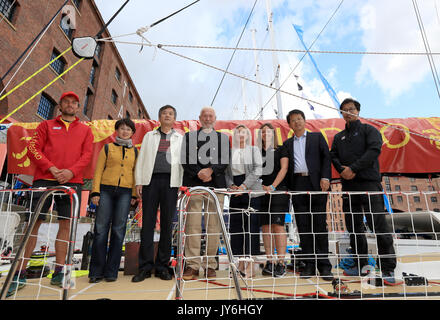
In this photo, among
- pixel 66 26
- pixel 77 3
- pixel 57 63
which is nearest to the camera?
pixel 57 63

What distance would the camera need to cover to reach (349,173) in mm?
2738

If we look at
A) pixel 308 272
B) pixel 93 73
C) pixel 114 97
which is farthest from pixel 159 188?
pixel 114 97

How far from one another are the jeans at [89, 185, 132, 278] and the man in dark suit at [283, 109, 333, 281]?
1926 mm

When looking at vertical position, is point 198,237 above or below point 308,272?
above

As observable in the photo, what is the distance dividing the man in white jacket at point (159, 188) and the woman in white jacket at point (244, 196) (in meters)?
0.66

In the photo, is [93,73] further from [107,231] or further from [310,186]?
[310,186]

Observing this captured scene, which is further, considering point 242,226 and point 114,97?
point 114,97

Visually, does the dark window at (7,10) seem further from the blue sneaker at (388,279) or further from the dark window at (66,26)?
the blue sneaker at (388,279)

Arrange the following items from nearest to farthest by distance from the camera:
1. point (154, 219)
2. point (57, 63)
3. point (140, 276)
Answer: point (140, 276)
point (154, 219)
point (57, 63)

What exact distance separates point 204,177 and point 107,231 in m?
1.18

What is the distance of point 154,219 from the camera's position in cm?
279
